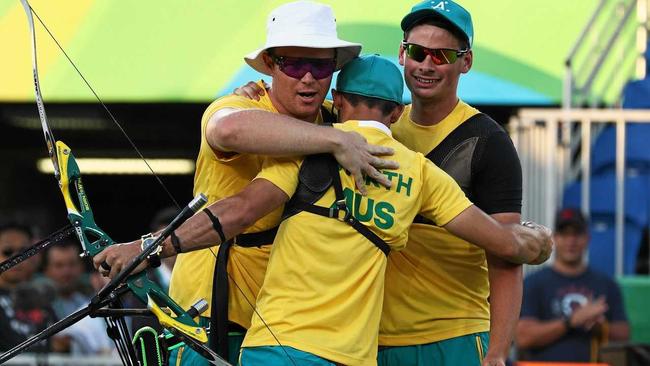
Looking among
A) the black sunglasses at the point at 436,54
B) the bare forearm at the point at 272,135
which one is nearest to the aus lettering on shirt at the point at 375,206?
the bare forearm at the point at 272,135

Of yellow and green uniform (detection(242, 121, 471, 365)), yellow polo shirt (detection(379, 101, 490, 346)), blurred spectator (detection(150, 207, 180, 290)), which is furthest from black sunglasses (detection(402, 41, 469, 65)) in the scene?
blurred spectator (detection(150, 207, 180, 290))

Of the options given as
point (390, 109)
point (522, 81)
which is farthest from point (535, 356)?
point (390, 109)

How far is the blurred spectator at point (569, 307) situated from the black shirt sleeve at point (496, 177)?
11.2ft

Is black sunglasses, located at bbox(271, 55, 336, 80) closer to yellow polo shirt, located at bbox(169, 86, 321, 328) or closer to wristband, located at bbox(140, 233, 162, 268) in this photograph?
yellow polo shirt, located at bbox(169, 86, 321, 328)

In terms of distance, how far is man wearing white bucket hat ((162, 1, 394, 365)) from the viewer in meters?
4.19

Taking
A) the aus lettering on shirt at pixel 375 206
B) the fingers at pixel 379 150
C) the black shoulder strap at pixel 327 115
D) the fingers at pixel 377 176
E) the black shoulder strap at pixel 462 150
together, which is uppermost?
the black shoulder strap at pixel 327 115

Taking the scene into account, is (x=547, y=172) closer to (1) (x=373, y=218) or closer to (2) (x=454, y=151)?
(2) (x=454, y=151)

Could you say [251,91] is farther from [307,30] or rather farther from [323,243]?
[323,243]

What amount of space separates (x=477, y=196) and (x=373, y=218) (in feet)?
2.57

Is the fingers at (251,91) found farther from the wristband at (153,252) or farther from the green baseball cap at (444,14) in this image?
the wristband at (153,252)

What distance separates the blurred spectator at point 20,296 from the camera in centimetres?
851

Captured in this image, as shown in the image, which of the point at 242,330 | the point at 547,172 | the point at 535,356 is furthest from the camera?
the point at 547,172

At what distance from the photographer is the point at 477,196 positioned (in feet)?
16.0

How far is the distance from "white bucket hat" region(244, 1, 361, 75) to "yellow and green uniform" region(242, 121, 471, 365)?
1.47 ft
